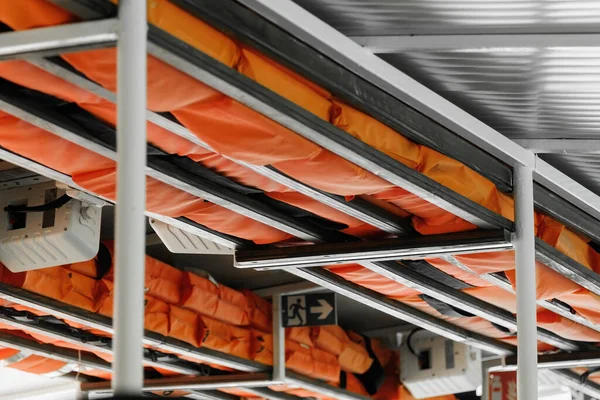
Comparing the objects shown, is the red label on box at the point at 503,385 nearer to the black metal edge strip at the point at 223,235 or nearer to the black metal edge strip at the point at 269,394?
the black metal edge strip at the point at 269,394

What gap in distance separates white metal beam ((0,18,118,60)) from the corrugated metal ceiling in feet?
4.34

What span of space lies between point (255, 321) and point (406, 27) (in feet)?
18.3

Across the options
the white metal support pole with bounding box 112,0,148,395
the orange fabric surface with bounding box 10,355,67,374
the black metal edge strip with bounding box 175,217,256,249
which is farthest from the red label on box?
the white metal support pole with bounding box 112,0,148,395

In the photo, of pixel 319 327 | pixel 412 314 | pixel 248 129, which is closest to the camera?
pixel 248 129

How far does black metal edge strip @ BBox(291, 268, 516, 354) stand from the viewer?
24.1ft

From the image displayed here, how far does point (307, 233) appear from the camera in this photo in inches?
261

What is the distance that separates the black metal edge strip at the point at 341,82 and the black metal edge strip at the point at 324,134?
186 mm

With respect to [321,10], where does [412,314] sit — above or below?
below

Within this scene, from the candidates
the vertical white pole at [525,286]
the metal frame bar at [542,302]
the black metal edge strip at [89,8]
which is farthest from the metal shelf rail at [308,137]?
the metal frame bar at [542,302]

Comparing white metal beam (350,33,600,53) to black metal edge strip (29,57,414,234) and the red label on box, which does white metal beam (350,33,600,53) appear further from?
the red label on box

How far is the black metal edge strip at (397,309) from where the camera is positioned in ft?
24.1

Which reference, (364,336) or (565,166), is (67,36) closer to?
(565,166)

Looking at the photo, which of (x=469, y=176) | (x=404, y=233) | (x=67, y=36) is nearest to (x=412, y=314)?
(x=404, y=233)

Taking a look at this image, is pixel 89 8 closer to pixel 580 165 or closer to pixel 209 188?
pixel 209 188
